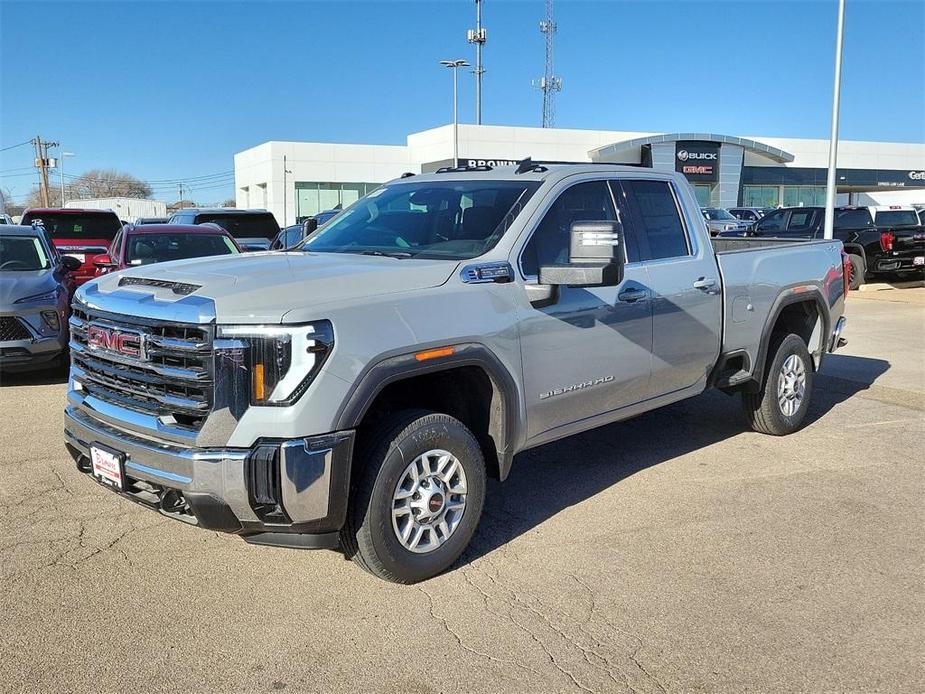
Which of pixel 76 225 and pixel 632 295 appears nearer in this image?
pixel 632 295

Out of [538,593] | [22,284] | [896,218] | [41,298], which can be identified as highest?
[896,218]

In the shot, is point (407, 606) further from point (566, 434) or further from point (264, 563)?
point (566, 434)

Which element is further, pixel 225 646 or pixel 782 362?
pixel 782 362

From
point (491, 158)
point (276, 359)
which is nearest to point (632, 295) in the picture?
point (276, 359)

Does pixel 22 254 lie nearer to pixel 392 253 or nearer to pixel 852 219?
pixel 392 253

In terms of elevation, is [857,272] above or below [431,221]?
below

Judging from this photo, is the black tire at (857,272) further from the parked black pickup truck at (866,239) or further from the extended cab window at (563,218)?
the extended cab window at (563,218)

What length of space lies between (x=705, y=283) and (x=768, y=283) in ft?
2.93

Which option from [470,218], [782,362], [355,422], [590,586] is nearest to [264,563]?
[355,422]

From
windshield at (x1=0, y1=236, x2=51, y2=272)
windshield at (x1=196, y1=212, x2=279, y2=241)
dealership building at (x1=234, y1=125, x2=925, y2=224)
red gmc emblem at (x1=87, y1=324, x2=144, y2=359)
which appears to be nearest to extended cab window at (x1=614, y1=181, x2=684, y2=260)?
red gmc emblem at (x1=87, y1=324, x2=144, y2=359)

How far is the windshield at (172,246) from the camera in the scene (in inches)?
428

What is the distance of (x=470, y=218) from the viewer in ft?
15.4

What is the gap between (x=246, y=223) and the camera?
16922 millimetres

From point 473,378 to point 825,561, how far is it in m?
2.02
